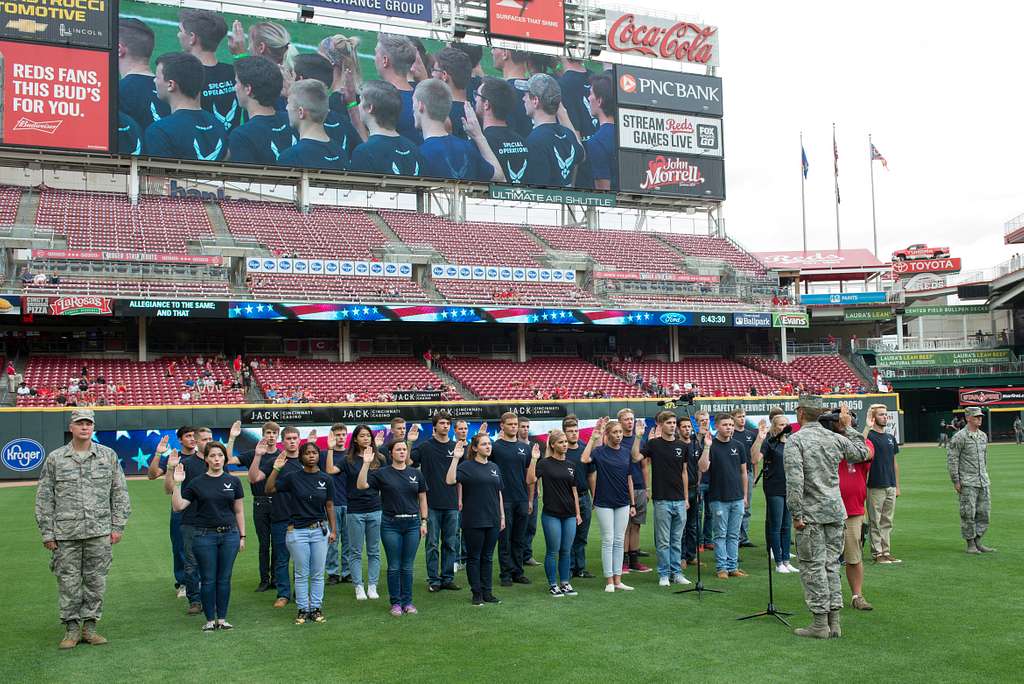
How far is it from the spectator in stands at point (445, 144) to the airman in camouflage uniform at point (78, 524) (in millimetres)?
37828

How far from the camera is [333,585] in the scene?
11.0 m

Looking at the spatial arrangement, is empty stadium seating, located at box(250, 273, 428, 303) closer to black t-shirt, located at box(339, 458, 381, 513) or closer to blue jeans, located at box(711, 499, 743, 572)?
black t-shirt, located at box(339, 458, 381, 513)

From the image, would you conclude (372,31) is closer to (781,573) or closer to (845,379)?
(845,379)

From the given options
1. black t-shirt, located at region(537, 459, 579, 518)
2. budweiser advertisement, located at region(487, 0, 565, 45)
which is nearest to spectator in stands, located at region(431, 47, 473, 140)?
budweiser advertisement, located at region(487, 0, 565, 45)

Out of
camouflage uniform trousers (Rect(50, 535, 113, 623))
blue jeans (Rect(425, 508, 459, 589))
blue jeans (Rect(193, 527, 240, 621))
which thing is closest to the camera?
camouflage uniform trousers (Rect(50, 535, 113, 623))

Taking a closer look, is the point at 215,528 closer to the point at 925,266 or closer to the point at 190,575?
the point at 190,575

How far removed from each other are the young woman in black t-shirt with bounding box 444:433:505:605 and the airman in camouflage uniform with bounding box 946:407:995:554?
6.26 m

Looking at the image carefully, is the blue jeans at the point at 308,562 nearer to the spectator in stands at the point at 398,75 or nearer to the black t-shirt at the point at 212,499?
the black t-shirt at the point at 212,499

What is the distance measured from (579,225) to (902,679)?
45474mm

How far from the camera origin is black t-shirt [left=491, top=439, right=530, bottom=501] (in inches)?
422

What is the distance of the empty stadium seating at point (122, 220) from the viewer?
38031 millimetres

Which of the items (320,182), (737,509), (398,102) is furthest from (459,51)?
(737,509)

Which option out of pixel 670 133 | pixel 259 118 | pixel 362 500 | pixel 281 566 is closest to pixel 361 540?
pixel 362 500

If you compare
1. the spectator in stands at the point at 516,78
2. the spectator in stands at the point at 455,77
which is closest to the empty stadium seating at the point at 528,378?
the spectator in stands at the point at 455,77
